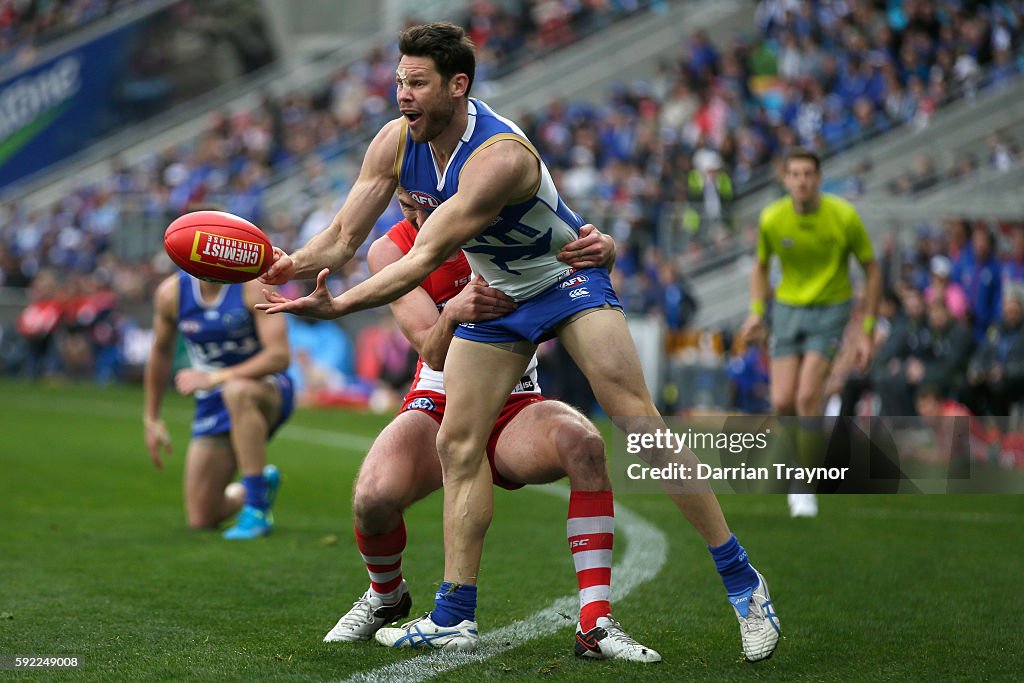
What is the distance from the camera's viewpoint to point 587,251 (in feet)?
16.8

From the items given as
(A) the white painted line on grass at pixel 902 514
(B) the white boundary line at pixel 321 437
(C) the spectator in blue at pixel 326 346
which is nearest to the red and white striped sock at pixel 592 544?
(A) the white painted line on grass at pixel 902 514

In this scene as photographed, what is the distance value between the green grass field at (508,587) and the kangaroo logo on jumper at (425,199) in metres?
1.70

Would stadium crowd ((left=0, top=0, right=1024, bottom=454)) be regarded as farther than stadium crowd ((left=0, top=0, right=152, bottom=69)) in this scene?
No


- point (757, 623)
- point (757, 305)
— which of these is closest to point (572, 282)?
point (757, 623)

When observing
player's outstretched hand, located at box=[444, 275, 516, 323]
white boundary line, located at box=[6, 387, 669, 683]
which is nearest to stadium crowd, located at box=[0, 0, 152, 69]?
white boundary line, located at box=[6, 387, 669, 683]

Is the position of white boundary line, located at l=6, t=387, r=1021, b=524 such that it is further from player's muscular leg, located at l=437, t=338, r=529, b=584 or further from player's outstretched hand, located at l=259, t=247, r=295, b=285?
player's outstretched hand, located at l=259, t=247, r=295, b=285

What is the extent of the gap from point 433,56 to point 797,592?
321cm

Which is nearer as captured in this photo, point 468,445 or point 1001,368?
point 468,445

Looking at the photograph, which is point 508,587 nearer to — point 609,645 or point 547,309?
point 609,645

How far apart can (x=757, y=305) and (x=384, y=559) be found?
15.4 feet

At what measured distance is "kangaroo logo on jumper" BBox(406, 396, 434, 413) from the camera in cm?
561

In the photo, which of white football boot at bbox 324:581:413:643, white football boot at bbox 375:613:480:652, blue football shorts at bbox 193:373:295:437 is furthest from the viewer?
blue football shorts at bbox 193:373:295:437

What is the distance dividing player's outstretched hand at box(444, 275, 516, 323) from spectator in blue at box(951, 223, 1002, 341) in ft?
34.0

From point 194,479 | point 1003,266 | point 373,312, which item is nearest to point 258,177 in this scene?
point 373,312
